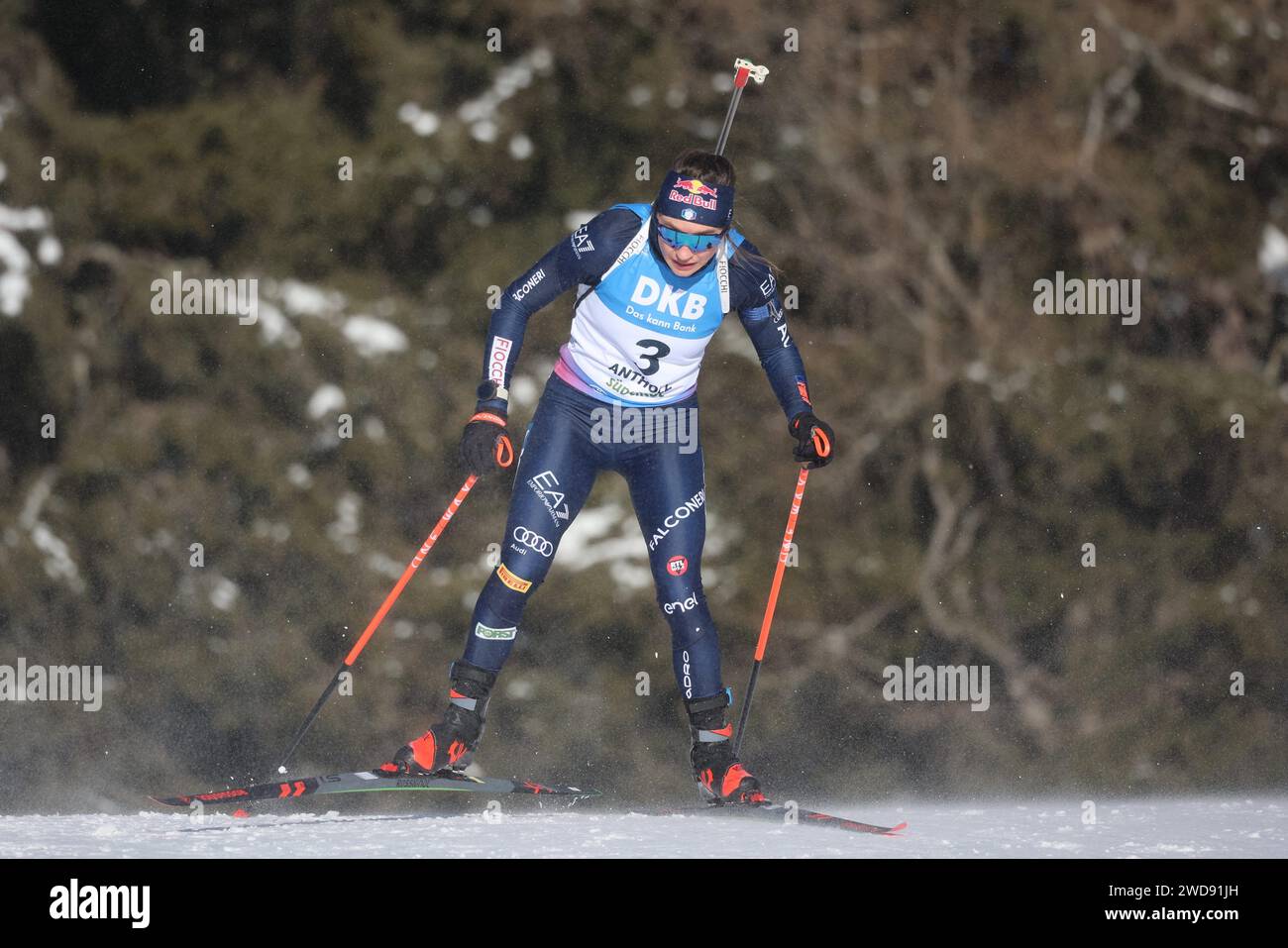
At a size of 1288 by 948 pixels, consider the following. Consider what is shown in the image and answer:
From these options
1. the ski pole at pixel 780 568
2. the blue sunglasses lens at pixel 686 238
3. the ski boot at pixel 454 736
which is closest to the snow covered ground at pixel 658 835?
the ski boot at pixel 454 736

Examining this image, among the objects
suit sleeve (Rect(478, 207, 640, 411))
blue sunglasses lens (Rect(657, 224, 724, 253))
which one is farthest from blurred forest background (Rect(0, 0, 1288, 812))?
blue sunglasses lens (Rect(657, 224, 724, 253))

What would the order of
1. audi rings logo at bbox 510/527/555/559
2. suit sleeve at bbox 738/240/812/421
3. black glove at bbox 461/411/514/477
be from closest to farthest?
black glove at bbox 461/411/514/477 → audi rings logo at bbox 510/527/555/559 → suit sleeve at bbox 738/240/812/421

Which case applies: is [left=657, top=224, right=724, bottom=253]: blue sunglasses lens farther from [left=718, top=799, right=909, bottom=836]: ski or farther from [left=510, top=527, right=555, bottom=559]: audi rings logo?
[left=718, top=799, right=909, bottom=836]: ski

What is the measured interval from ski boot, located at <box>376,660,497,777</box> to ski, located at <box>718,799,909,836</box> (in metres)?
0.82

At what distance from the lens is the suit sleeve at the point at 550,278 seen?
443 cm

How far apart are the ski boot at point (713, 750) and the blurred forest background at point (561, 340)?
9.93 feet

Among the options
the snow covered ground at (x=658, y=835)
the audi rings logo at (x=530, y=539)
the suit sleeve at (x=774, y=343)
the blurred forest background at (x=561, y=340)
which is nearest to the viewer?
the snow covered ground at (x=658, y=835)

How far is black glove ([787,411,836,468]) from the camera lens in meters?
4.56

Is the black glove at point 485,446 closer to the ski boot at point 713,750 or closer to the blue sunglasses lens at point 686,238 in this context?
the blue sunglasses lens at point 686,238

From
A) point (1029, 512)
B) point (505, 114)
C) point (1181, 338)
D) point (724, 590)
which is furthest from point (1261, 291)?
point (505, 114)

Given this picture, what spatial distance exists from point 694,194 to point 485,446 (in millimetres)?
976

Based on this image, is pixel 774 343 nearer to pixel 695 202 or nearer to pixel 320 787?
pixel 695 202

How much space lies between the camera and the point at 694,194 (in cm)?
430

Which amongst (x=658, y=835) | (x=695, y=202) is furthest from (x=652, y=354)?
(x=658, y=835)
